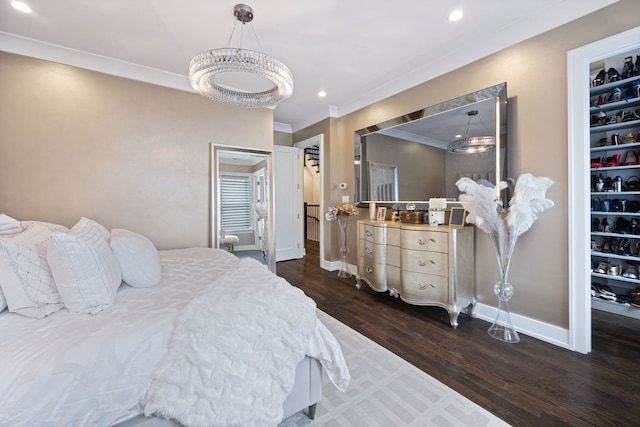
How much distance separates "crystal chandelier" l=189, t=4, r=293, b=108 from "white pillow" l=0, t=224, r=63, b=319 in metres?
1.48

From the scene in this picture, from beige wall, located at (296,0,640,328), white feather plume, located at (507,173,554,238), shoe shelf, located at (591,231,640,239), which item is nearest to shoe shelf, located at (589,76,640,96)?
beige wall, located at (296,0,640,328)

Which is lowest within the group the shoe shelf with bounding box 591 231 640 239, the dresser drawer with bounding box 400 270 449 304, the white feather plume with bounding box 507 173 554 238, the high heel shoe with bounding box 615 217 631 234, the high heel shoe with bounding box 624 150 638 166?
the dresser drawer with bounding box 400 270 449 304

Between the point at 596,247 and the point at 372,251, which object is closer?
the point at 596,247

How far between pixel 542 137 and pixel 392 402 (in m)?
2.40

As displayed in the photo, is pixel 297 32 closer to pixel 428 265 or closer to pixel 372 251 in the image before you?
pixel 372 251

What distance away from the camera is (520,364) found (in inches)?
76.3

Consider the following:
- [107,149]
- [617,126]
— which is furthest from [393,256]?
[107,149]

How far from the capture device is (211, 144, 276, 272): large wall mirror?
3.51 metres

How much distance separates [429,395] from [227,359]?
1285 mm

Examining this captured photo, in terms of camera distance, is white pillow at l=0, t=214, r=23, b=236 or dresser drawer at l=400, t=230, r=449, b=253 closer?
white pillow at l=0, t=214, r=23, b=236

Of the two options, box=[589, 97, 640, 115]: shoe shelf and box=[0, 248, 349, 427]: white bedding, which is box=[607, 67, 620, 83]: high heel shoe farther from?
box=[0, 248, 349, 427]: white bedding

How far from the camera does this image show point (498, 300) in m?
2.57

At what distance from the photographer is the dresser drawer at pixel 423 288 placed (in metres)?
2.57

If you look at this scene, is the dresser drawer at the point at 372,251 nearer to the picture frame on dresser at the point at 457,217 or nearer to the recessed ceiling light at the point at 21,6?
the picture frame on dresser at the point at 457,217
